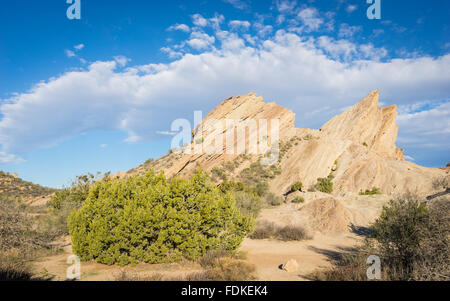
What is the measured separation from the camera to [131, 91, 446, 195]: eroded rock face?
3625 cm

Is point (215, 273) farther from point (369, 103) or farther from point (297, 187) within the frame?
point (369, 103)

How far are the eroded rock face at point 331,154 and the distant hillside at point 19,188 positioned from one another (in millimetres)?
16459

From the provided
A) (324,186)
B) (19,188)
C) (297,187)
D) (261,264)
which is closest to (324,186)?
(324,186)

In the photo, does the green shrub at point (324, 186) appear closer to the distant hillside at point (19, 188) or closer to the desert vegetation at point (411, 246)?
the desert vegetation at point (411, 246)

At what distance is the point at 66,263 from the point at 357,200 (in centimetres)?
2312

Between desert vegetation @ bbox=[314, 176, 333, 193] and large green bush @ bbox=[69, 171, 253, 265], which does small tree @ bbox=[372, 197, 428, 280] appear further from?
desert vegetation @ bbox=[314, 176, 333, 193]

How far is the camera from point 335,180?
38.5m

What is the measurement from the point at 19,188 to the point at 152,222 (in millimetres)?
45943

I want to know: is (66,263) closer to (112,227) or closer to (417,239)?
(112,227)

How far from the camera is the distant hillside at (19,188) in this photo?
39750 millimetres

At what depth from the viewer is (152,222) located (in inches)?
354

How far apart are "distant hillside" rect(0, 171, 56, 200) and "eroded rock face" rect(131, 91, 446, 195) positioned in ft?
54.0

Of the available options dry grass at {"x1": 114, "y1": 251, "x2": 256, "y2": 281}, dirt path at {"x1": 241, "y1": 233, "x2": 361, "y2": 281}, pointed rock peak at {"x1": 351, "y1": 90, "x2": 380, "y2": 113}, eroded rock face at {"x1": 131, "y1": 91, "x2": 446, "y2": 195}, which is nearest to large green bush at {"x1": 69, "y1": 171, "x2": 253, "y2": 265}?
dry grass at {"x1": 114, "y1": 251, "x2": 256, "y2": 281}

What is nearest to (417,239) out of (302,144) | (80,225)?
(80,225)
